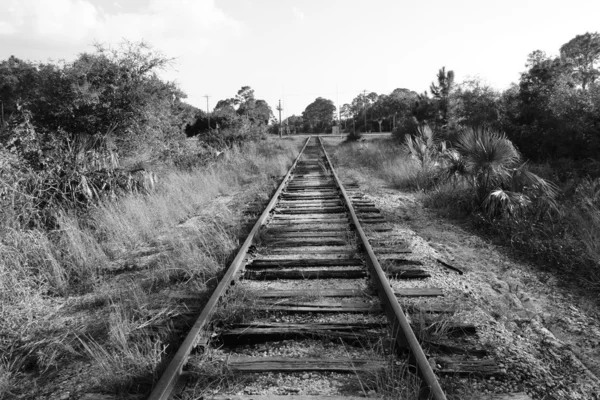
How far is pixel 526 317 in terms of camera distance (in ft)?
11.6

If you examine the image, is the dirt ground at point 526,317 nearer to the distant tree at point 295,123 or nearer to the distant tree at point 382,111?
the distant tree at point 382,111

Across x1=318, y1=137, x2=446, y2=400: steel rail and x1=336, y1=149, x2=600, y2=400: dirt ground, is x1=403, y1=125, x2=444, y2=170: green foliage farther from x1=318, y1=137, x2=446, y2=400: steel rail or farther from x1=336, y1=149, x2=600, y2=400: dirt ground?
x1=318, y1=137, x2=446, y2=400: steel rail

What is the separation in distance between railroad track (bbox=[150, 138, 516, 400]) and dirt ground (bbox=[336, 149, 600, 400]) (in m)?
0.27

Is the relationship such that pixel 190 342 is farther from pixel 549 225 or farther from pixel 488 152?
pixel 488 152

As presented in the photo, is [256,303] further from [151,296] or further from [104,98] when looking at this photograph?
[104,98]

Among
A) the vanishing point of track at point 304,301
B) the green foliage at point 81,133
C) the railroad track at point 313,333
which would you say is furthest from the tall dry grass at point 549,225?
the green foliage at point 81,133

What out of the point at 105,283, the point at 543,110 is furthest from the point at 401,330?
the point at 543,110

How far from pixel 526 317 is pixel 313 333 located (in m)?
1.98

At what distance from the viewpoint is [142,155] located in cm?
942

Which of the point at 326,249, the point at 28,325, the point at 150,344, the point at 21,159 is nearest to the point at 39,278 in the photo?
the point at 28,325

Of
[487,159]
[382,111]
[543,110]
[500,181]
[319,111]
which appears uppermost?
[319,111]

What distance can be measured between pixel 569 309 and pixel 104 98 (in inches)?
346

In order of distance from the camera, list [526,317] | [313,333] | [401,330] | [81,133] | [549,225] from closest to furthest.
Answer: [401,330]
[313,333]
[526,317]
[549,225]
[81,133]

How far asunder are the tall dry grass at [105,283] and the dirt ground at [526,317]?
2.49m
